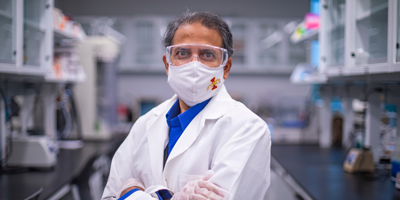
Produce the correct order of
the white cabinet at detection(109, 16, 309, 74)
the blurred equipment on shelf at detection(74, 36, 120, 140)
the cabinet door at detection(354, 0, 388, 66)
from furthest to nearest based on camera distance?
1. the white cabinet at detection(109, 16, 309, 74)
2. the blurred equipment on shelf at detection(74, 36, 120, 140)
3. the cabinet door at detection(354, 0, 388, 66)

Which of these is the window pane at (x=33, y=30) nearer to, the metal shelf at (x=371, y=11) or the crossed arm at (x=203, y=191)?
the crossed arm at (x=203, y=191)

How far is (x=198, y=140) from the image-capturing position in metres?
1.06

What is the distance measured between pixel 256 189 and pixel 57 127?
2630 millimetres

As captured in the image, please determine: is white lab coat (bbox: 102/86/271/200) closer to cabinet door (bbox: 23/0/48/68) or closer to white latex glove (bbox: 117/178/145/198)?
white latex glove (bbox: 117/178/145/198)

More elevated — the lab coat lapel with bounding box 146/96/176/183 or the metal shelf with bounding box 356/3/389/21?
the metal shelf with bounding box 356/3/389/21

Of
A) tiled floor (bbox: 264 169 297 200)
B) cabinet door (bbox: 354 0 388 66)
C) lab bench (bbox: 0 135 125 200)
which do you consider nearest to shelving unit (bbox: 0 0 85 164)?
lab bench (bbox: 0 135 125 200)

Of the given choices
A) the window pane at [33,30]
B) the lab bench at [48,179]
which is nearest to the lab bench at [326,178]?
the lab bench at [48,179]

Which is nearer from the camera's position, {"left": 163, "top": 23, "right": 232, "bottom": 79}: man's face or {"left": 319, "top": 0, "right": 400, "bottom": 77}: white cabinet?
{"left": 163, "top": 23, "right": 232, "bottom": 79}: man's face

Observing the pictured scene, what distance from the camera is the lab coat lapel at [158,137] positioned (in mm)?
1086

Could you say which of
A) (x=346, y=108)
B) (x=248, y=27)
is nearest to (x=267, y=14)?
(x=248, y=27)

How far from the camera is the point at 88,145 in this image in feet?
9.98

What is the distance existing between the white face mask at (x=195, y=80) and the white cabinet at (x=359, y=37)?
2.63 feet

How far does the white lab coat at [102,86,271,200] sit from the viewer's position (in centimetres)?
94

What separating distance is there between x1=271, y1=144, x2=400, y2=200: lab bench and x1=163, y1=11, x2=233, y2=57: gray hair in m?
0.95
